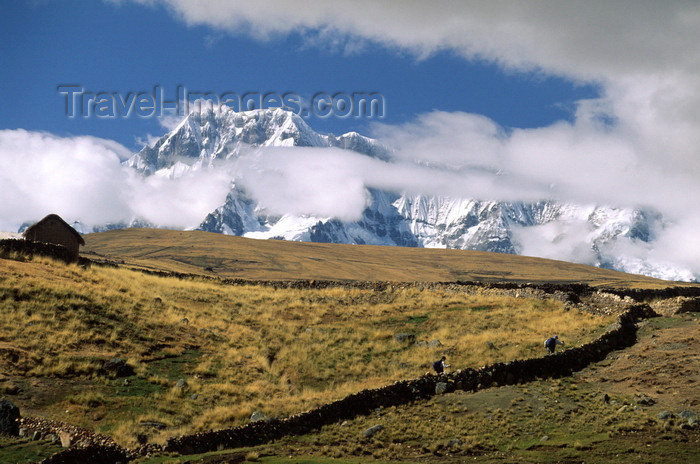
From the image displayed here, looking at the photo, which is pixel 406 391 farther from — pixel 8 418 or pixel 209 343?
pixel 209 343

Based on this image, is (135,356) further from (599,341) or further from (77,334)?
(599,341)

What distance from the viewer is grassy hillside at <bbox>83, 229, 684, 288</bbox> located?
132m

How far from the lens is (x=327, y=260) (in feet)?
511

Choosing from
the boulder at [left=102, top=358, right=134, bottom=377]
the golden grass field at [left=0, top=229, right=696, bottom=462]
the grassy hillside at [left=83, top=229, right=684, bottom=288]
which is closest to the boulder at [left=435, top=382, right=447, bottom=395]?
the golden grass field at [left=0, top=229, right=696, bottom=462]

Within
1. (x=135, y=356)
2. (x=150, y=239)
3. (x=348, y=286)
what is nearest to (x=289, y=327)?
(x=135, y=356)

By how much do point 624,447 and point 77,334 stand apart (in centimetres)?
2265

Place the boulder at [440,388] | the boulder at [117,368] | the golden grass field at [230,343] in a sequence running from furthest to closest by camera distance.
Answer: the boulder at [117,368], the boulder at [440,388], the golden grass field at [230,343]

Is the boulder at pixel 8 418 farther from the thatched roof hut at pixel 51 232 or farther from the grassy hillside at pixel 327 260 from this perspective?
the grassy hillside at pixel 327 260

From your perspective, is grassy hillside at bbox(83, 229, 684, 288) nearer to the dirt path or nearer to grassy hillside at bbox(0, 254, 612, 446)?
grassy hillside at bbox(0, 254, 612, 446)

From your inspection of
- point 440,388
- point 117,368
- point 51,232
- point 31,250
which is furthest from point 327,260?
point 440,388

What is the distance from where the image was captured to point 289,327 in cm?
3697

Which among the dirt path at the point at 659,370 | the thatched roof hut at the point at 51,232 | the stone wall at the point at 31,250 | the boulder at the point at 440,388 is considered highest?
the thatched roof hut at the point at 51,232

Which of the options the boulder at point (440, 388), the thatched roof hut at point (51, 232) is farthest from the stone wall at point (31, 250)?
the boulder at point (440, 388)

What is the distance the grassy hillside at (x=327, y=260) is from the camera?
131500mm
